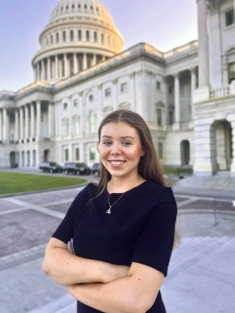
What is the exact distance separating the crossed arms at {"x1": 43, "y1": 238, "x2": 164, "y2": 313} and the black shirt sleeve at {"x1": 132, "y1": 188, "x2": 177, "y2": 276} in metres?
0.05

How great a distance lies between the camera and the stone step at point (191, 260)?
4.47 m

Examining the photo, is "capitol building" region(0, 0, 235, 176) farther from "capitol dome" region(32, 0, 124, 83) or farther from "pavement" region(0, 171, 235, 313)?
"pavement" region(0, 171, 235, 313)

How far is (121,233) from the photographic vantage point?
156 centimetres

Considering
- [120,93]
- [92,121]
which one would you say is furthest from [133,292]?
[92,121]

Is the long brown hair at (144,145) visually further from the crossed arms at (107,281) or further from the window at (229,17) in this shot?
the window at (229,17)

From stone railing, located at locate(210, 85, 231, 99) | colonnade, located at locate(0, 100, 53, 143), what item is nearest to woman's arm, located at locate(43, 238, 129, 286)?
stone railing, located at locate(210, 85, 231, 99)

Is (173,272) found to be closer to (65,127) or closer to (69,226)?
(69,226)

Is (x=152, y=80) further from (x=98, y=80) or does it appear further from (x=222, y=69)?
(x=222, y=69)

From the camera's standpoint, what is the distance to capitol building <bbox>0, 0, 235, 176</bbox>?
848 inches

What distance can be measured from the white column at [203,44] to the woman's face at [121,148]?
21590 mm

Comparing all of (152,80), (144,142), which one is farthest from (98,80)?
(144,142)

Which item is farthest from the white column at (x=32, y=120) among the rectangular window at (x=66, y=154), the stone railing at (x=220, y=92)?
the stone railing at (x=220, y=92)

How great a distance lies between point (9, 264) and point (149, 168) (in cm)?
559

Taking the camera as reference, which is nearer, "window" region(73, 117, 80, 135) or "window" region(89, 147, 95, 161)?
"window" region(89, 147, 95, 161)
